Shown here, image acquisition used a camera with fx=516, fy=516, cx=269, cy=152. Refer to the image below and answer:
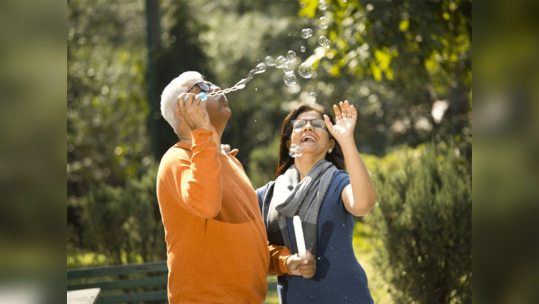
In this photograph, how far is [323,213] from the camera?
2.55 m

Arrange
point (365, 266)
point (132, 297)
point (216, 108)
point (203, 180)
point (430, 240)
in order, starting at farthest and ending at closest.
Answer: point (365, 266), point (430, 240), point (132, 297), point (216, 108), point (203, 180)

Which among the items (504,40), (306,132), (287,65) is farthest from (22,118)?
(287,65)

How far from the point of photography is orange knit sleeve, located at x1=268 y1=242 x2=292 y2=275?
2443 millimetres

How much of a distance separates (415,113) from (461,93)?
3637 millimetres

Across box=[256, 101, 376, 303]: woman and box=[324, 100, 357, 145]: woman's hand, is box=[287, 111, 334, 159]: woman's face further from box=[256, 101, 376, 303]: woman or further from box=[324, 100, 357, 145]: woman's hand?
box=[324, 100, 357, 145]: woman's hand

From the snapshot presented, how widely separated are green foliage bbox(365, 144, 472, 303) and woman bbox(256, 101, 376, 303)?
262 centimetres

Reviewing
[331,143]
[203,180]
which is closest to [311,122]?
[331,143]

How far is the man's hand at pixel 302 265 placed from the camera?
235cm

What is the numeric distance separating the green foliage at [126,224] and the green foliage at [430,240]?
2.88 meters

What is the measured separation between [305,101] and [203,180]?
472cm

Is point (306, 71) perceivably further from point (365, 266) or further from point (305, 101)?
point (365, 266)

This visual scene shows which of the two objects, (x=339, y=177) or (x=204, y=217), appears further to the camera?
(x=339, y=177)

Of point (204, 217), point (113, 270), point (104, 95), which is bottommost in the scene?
point (113, 270)

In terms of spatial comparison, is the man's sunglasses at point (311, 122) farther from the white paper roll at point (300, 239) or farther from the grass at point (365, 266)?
the grass at point (365, 266)
